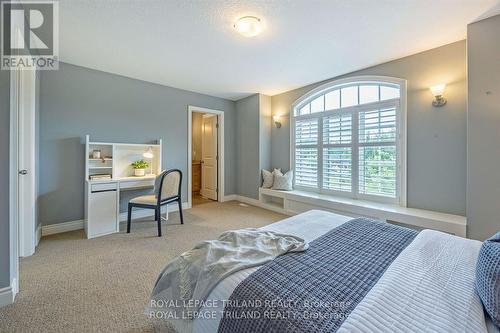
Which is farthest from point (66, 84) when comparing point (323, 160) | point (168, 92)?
point (323, 160)

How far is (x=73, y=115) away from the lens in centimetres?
333

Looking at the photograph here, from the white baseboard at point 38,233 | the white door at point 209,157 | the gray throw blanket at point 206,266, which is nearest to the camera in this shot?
the gray throw blanket at point 206,266

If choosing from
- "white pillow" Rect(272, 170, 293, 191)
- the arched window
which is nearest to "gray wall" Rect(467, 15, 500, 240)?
the arched window

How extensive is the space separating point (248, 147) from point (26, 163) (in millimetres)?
3671

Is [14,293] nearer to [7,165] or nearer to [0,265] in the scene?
[0,265]

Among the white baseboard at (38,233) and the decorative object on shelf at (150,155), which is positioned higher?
the decorative object on shelf at (150,155)

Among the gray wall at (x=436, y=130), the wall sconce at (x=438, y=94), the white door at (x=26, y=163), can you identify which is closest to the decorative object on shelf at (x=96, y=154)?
the white door at (x=26, y=163)

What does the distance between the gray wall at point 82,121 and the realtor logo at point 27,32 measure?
1.60 feet

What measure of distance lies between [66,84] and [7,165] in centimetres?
223

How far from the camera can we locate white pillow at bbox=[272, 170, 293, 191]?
4.46 meters

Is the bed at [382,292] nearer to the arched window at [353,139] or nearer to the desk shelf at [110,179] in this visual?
the arched window at [353,139]

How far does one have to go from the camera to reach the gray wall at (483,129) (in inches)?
86.9

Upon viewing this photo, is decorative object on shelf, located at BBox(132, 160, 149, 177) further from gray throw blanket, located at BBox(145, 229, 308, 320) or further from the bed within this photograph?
the bed

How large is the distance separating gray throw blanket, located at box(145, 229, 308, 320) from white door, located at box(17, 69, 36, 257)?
2.13 meters
